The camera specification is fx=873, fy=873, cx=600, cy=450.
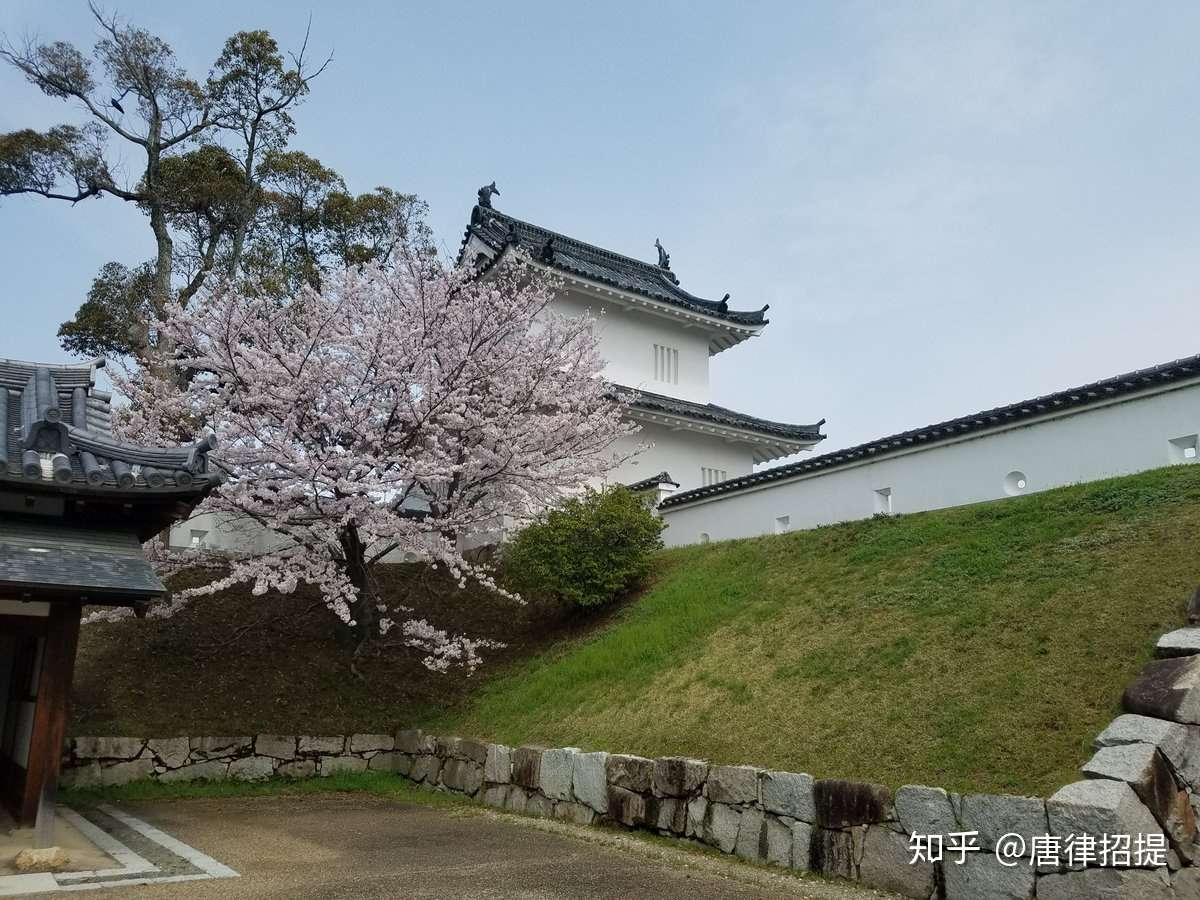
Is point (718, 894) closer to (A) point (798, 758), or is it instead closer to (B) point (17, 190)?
(A) point (798, 758)

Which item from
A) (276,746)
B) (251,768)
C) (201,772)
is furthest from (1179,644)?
(201,772)

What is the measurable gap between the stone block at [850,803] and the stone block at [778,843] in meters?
0.41

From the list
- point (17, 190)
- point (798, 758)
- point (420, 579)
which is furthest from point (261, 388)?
point (17, 190)

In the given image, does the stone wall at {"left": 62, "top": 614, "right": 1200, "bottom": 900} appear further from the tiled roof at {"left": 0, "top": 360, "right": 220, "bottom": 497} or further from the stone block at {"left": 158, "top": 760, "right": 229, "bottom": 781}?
the tiled roof at {"left": 0, "top": 360, "right": 220, "bottom": 497}

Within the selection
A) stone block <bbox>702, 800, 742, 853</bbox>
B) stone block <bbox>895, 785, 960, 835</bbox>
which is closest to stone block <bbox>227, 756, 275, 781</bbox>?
stone block <bbox>702, 800, 742, 853</bbox>

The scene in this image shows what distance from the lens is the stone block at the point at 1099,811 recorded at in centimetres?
586

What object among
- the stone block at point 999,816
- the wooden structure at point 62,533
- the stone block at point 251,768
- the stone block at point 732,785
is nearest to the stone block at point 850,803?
the stone block at point 999,816

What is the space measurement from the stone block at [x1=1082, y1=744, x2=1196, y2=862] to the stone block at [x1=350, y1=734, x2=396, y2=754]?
1116cm

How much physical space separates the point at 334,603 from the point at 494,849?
20.8 feet

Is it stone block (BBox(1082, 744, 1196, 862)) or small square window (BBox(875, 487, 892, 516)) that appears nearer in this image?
stone block (BBox(1082, 744, 1196, 862))

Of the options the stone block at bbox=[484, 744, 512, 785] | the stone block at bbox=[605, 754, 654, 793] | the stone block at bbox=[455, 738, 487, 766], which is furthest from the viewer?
the stone block at bbox=[455, 738, 487, 766]

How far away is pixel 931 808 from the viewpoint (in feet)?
22.1

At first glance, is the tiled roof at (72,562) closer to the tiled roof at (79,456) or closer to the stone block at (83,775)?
the tiled roof at (79,456)

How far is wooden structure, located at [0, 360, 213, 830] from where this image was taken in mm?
7898
